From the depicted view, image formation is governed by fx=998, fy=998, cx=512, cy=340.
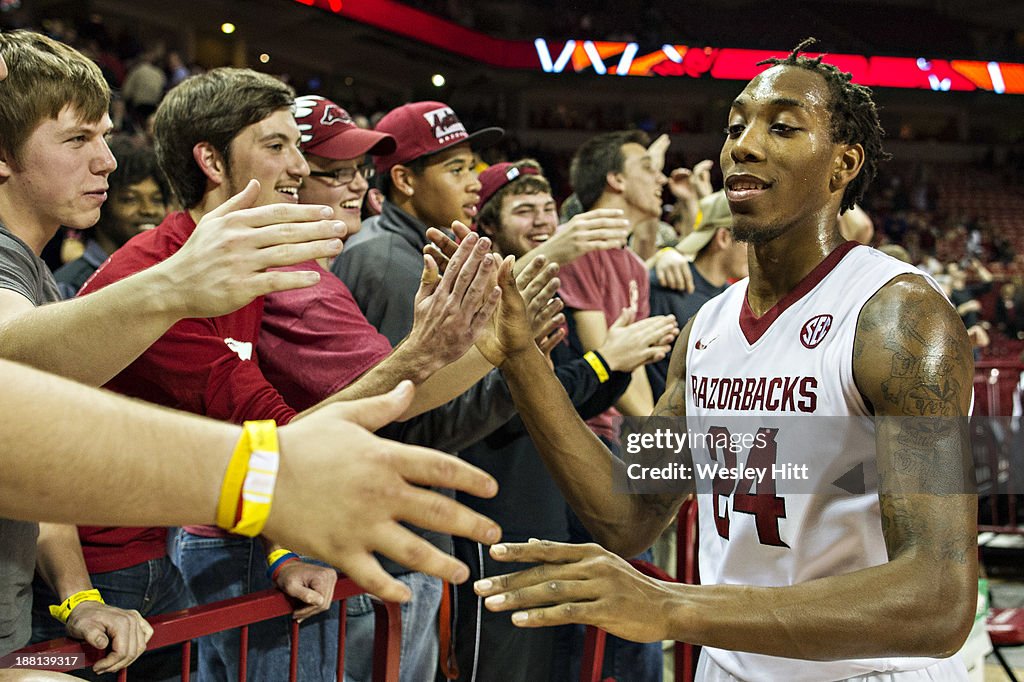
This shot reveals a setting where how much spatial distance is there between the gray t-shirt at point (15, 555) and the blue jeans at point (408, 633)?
832 mm

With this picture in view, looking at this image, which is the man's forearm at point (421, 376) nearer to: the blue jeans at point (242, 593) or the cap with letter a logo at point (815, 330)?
the blue jeans at point (242, 593)

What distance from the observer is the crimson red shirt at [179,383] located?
2.30m

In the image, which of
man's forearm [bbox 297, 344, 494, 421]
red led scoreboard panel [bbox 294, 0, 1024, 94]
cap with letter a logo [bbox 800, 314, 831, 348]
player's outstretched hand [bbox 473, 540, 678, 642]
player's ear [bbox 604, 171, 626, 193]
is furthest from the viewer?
red led scoreboard panel [bbox 294, 0, 1024, 94]

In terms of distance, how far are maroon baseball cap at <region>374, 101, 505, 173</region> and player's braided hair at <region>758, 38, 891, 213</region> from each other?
133 centimetres

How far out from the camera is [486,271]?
2221 millimetres

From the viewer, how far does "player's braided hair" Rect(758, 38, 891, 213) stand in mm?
2365

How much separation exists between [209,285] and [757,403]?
1.23m

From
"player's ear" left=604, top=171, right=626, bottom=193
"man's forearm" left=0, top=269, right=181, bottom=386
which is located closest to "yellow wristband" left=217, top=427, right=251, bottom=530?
"man's forearm" left=0, top=269, right=181, bottom=386

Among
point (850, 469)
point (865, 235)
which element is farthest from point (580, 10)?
point (850, 469)

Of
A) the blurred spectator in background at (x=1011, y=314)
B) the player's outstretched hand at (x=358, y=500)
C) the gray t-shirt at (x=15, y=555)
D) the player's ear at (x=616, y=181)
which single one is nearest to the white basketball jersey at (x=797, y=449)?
the player's outstretched hand at (x=358, y=500)

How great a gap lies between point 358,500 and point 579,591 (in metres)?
0.55

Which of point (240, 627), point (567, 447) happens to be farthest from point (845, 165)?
point (240, 627)

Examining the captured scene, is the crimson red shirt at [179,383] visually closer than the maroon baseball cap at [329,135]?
Yes

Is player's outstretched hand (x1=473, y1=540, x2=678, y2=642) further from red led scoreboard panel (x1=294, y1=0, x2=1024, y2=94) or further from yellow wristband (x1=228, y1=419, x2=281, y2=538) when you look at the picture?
red led scoreboard panel (x1=294, y1=0, x2=1024, y2=94)
